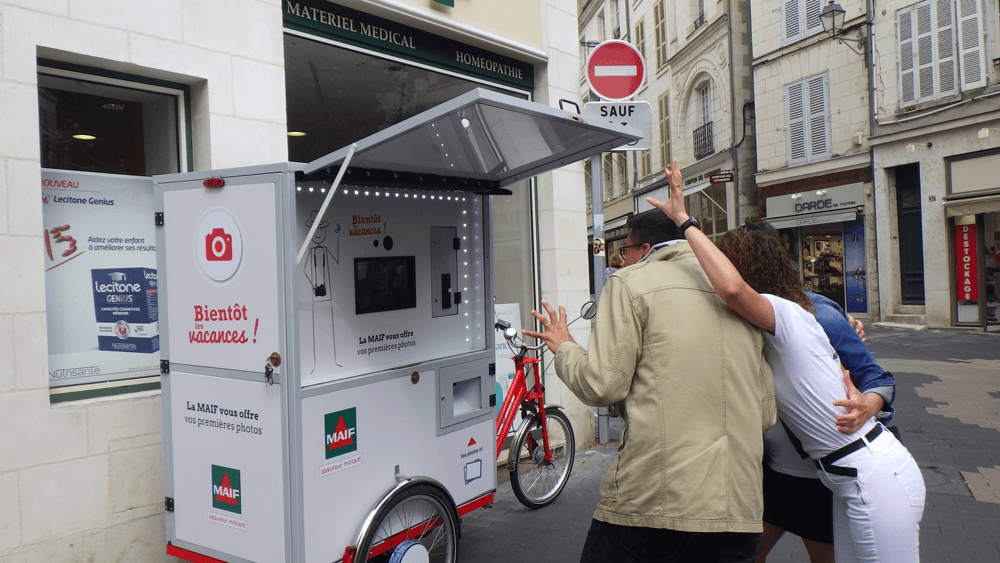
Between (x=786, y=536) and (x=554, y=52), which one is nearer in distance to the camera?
(x=786, y=536)

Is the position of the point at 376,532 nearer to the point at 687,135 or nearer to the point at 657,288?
the point at 657,288

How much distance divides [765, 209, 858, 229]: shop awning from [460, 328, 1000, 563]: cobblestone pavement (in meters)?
10.4

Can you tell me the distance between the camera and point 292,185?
2830mm

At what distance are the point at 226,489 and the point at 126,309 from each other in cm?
131

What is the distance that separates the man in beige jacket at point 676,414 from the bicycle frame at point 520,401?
2560 millimetres

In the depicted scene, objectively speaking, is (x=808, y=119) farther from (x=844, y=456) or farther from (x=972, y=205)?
(x=844, y=456)

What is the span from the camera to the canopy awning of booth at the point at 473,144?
96.3 inches

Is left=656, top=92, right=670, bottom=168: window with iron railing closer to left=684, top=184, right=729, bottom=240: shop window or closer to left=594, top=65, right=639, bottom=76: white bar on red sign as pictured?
left=684, top=184, right=729, bottom=240: shop window

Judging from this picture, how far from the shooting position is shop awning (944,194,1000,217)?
51.9 ft

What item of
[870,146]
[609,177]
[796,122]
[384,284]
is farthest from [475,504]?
[609,177]

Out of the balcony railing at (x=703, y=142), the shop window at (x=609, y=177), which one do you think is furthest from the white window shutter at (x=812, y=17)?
the shop window at (x=609, y=177)

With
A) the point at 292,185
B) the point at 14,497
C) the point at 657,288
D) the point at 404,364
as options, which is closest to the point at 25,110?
the point at 292,185

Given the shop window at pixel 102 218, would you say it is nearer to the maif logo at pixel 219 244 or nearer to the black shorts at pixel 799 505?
the maif logo at pixel 219 244

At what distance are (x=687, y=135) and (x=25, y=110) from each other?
25.1 meters
